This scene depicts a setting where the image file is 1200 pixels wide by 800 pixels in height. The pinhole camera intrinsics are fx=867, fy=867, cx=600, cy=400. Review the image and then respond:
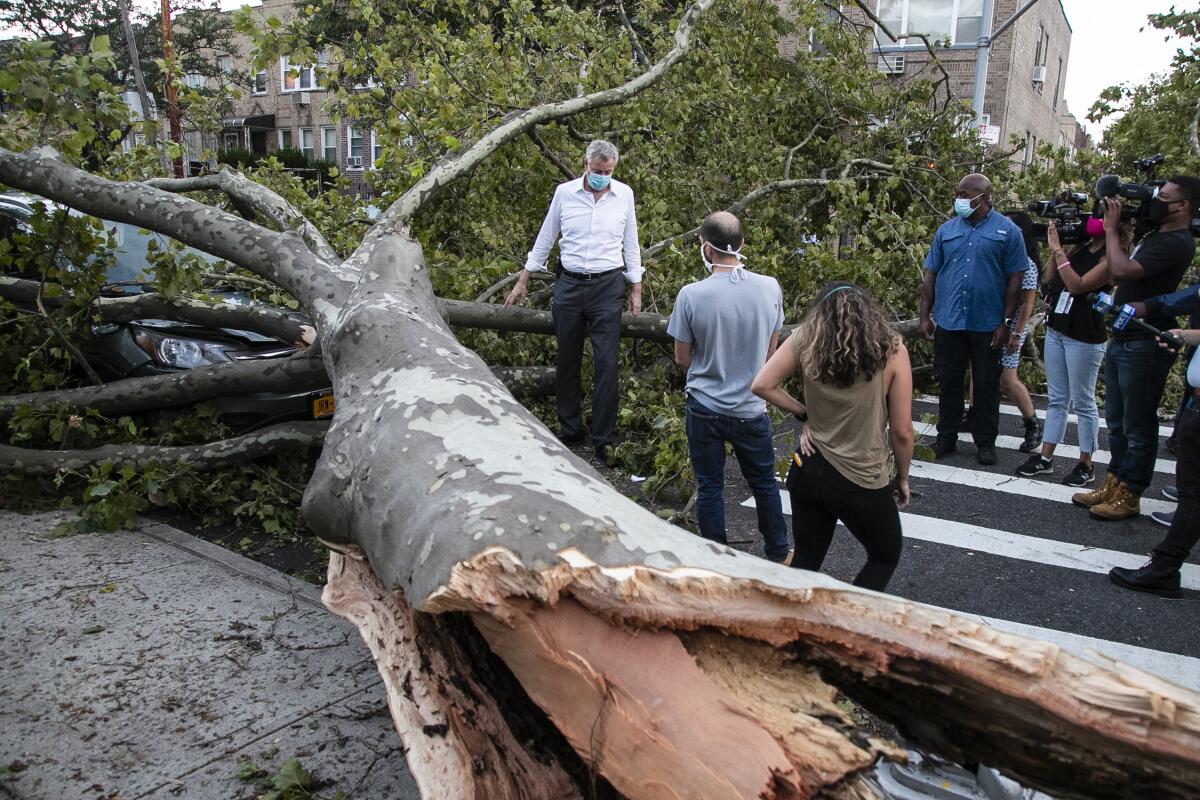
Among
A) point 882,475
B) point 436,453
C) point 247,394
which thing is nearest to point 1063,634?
point 882,475

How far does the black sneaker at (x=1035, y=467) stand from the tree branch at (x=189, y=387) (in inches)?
197

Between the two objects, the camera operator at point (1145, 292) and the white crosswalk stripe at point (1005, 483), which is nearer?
the camera operator at point (1145, 292)

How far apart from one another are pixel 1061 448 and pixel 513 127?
522cm

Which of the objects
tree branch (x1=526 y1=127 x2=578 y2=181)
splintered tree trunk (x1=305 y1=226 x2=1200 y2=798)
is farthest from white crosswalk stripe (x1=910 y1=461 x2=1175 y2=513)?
splintered tree trunk (x1=305 y1=226 x2=1200 y2=798)

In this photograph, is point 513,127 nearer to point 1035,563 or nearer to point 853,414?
point 853,414

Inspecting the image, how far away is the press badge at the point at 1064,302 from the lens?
224 inches

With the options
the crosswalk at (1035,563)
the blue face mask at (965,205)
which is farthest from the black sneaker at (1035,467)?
the blue face mask at (965,205)

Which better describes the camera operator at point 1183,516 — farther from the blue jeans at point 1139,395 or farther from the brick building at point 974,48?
the brick building at point 974,48

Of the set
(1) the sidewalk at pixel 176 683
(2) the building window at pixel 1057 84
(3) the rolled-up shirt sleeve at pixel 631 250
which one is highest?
(2) the building window at pixel 1057 84

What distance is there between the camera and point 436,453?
2.35 metres

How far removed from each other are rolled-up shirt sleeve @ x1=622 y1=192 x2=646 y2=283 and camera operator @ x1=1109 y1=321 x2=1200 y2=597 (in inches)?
130

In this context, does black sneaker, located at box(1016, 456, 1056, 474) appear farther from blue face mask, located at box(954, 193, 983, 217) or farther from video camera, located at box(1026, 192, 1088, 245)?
blue face mask, located at box(954, 193, 983, 217)

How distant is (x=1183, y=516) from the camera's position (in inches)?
164

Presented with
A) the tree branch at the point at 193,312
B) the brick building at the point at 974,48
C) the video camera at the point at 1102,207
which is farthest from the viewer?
the brick building at the point at 974,48
